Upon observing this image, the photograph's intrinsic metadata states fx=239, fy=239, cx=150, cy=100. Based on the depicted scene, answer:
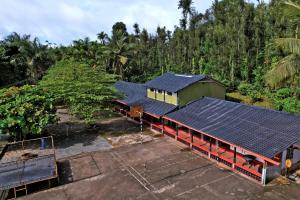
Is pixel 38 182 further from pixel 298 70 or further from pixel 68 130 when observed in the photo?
pixel 298 70

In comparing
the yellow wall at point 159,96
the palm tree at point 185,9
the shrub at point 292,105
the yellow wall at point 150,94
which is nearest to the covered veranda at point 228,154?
the yellow wall at point 159,96

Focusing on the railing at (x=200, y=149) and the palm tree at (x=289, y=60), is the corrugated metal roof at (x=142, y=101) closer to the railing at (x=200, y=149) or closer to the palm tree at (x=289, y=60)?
the railing at (x=200, y=149)

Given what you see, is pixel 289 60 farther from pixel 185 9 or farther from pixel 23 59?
pixel 185 9

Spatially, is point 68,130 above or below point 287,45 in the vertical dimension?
below

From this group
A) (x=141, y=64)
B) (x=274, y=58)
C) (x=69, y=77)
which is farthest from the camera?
(x=141, y=64)

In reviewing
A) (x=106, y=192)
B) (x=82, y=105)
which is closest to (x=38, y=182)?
(x=106, y=192)

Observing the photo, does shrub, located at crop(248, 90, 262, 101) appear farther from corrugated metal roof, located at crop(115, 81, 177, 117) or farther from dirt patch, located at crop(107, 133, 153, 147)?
dirt patch, located at crop(107, 133, 153, 147)

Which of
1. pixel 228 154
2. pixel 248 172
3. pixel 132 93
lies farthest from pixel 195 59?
pixel 248 172
